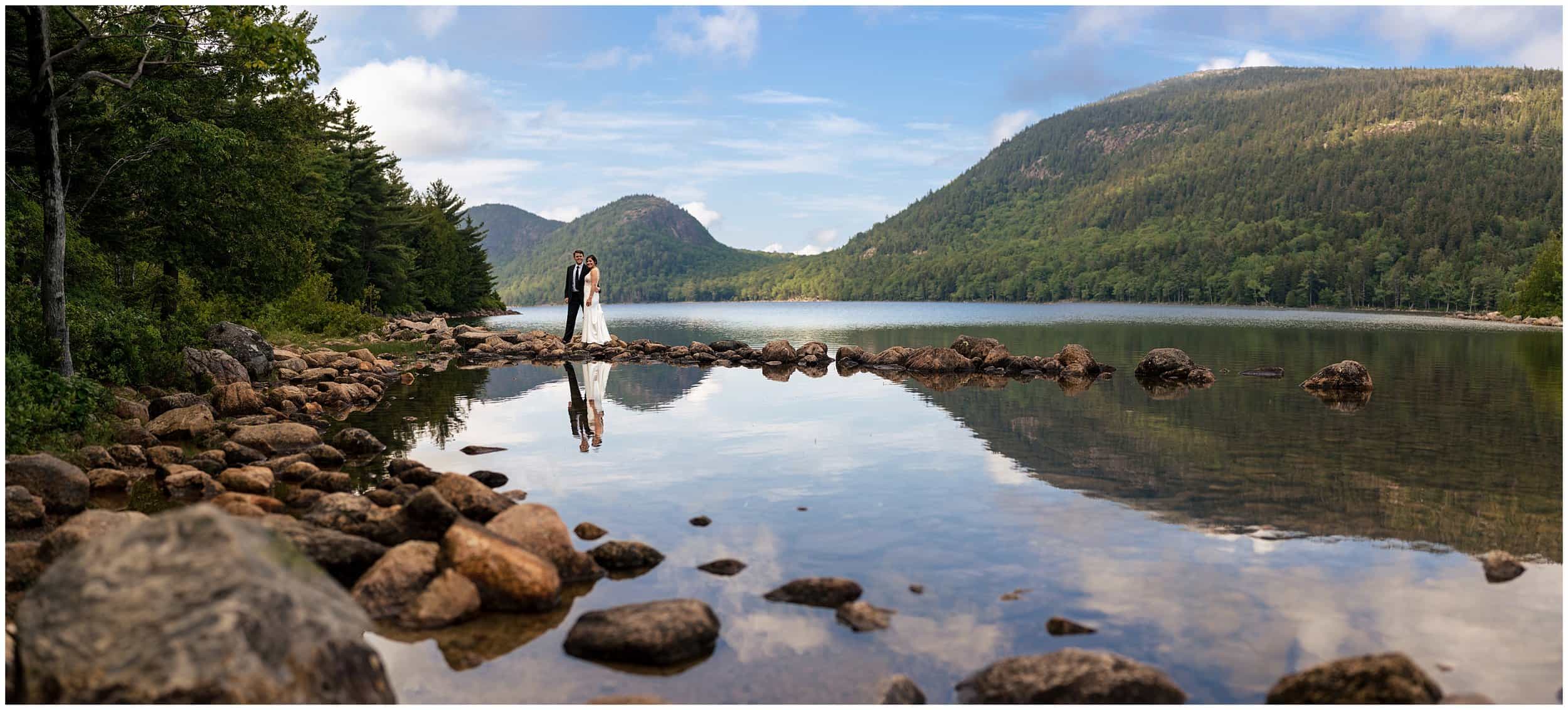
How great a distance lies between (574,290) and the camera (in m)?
42.2

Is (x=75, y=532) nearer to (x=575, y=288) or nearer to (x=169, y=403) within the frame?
(x=169, y=403)

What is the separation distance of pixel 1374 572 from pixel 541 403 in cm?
1877

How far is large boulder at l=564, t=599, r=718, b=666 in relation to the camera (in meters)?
7.53

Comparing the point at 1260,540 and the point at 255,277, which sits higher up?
the point at 255,277

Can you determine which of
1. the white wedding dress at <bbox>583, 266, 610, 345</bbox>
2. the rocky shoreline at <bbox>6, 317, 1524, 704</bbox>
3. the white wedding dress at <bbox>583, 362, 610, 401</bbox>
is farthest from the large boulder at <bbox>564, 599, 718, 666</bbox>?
the white wedding dress at <bbox>583, 266, 610, 345</bbox>

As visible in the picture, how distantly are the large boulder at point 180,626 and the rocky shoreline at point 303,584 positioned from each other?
0.01m

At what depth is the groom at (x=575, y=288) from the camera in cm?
3993

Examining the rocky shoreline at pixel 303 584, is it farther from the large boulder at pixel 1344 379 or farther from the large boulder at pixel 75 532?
the large boulder at pixel 1344 379

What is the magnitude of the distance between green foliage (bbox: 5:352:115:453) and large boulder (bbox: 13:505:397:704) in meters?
9.76

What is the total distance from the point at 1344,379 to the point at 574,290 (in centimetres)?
2998

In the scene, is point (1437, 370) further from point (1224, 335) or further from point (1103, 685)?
point (1103, 685)

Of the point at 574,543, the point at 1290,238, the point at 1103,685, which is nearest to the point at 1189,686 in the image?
the point at 1103,685

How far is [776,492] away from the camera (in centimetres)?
1342

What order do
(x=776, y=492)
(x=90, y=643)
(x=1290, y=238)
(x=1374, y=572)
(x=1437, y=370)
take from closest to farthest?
(x=90, y=643), (x=1374, y=572), (x=776, y=492), (x=1437, y=370), (x=1290, y=238)
